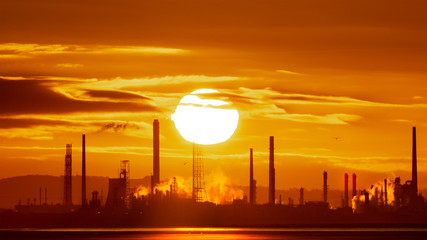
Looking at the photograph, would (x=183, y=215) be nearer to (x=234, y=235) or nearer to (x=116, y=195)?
(x=116, y=195)

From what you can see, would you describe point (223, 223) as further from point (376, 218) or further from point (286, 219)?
point (376, 218)

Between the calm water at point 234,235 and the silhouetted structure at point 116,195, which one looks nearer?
the calm water at point 234,235

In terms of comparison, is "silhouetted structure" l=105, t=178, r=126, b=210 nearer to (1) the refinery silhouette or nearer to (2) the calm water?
(1) the refinery silhouette

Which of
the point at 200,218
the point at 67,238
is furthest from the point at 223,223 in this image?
the point at 67,238

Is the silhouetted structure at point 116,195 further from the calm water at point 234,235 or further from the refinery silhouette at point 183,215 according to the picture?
the calm water at point 234,235

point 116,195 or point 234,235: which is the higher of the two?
point 116,195

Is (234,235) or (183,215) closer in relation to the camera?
(234,235)

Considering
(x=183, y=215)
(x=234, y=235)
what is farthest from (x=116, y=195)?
(x=234, y=235)

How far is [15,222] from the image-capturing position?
16812cm

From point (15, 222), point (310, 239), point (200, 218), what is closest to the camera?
point (310, 239)

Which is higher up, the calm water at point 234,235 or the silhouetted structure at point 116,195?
the silhouetted structure at point 116,195

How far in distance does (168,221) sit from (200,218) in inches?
275

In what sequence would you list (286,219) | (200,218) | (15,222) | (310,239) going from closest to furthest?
1. (310,239)
2. (15,222)
3. (200,218)
4. (286,219)

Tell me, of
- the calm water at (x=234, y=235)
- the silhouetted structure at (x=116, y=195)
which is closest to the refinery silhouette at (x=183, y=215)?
the silhouetted structure at (x=116, y=195)
